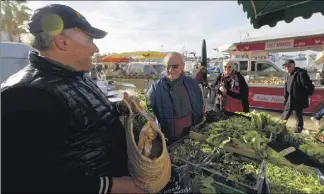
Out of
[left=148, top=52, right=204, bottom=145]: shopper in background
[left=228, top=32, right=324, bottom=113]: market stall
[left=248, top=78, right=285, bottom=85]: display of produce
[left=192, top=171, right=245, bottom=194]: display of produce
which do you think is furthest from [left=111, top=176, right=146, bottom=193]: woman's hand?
[left=248, top=78, right=285, bottom=85]: display of produce

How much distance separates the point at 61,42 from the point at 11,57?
4.79m

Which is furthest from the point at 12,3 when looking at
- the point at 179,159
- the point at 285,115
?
the point at 179,159

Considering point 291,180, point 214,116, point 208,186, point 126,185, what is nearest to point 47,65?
point 126,185

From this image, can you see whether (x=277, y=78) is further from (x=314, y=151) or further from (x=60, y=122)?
(x=60, y=122)

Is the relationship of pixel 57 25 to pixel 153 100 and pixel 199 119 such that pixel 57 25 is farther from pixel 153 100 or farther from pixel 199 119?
pixel 199 119

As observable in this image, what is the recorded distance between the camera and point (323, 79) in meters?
8.26

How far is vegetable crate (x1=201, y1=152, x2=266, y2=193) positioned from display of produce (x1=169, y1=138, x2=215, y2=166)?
99mm

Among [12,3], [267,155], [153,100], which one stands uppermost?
[12,3]

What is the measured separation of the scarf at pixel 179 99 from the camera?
2.98 metres

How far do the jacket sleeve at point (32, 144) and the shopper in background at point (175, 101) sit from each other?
1.87m

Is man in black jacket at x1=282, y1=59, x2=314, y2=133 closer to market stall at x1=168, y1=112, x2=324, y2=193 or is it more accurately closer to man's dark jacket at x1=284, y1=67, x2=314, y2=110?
man's dark jacket at x1=284, y1=67, x2=314, y2=110

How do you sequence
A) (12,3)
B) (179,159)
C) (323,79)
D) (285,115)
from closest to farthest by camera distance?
(179,159) → (285,115) → (323,79) → (12,3)

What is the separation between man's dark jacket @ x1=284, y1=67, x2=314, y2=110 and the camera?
18.7ft

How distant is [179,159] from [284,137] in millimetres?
1302
